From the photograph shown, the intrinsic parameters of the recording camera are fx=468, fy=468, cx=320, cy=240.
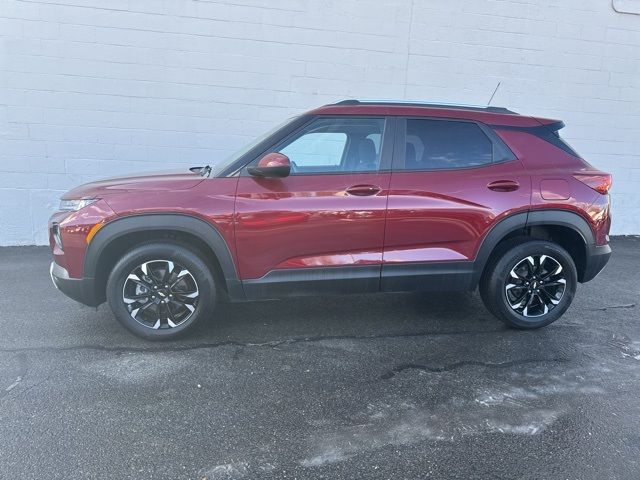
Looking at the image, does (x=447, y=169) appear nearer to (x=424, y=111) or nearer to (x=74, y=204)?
(x=424, y=111)

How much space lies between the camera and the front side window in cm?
371

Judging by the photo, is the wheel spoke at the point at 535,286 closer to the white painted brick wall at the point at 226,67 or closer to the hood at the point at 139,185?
the hood at the point at 139,185

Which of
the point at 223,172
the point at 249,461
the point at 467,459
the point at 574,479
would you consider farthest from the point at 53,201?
the point at 574,479

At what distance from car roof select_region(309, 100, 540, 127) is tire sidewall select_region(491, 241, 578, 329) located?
3.50 feet

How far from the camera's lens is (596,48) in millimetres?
7441

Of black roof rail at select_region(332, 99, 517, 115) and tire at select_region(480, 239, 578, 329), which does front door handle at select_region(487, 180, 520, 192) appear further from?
black roof rail at select_region(332, 99, 517, 115)

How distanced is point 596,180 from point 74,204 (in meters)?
4.28

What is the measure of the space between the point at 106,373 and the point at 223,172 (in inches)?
66.2

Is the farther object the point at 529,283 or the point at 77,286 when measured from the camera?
the point at 529,283

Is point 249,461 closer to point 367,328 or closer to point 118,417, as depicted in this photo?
point 118,417

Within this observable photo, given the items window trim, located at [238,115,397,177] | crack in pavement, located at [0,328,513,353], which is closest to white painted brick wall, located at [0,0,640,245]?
window trim, located at [238,115,397,177]

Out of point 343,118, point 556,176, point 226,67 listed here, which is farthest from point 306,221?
point 226,67

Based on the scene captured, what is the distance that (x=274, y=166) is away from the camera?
342cm

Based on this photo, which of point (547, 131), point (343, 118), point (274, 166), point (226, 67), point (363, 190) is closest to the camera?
point (274, 166)
